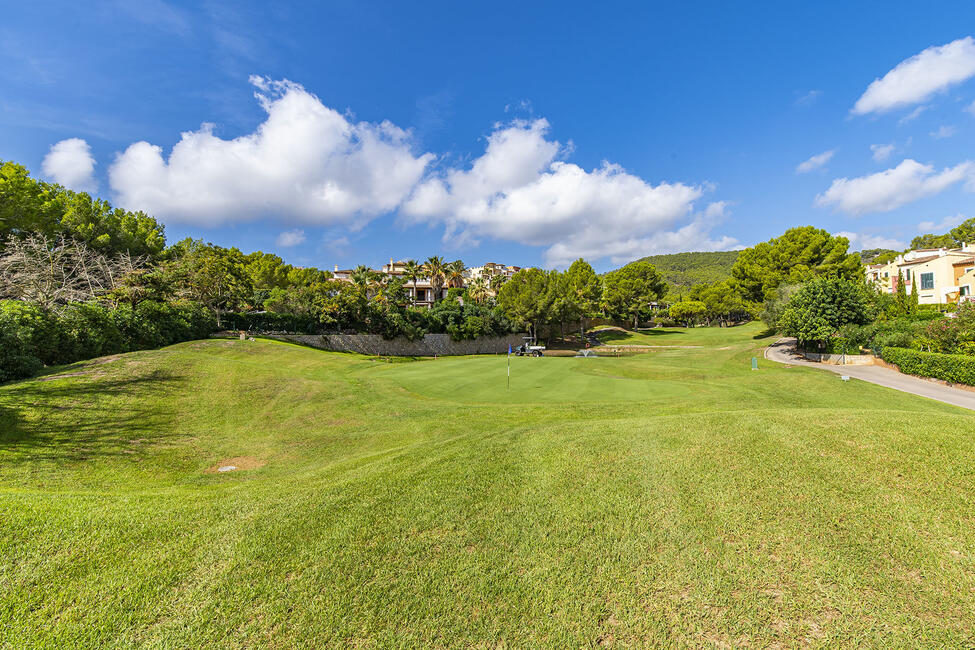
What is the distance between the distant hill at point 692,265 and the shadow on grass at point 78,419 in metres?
125

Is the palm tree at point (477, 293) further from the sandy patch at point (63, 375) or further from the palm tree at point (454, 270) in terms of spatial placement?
the sandy patch at point (63, 375)

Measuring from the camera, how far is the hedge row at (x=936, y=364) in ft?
65.6

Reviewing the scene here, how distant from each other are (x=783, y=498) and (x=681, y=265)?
17351 centimetres

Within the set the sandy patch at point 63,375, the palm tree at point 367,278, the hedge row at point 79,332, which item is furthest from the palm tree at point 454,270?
the sandy patch at point 63,375

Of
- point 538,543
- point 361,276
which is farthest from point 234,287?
point 538,543

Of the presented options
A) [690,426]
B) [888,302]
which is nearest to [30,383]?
[690,426]

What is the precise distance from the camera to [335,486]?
564 centimetres

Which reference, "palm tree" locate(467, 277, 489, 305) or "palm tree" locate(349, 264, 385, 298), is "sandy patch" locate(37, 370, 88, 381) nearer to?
"palm tree" locate(349, 264, 385, 298)

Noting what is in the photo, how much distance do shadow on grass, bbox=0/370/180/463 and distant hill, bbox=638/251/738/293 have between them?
124590 millimetres

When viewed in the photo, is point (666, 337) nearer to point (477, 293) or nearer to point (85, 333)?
point (477, 293)

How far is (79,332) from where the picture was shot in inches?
683

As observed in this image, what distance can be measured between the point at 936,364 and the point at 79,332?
43.7m

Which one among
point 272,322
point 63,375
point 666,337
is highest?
point 272,322

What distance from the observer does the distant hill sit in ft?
410
